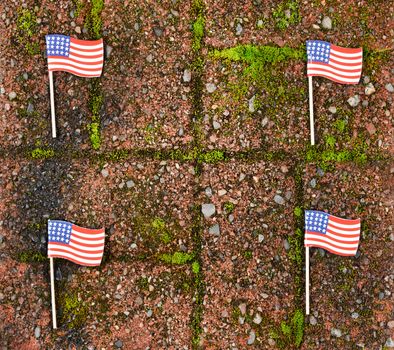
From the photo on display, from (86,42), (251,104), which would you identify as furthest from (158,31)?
(251,104)

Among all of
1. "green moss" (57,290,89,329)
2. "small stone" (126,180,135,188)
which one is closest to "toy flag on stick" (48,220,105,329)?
"green moss" (57,290,89,329)

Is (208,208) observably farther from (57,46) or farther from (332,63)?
(57,46)

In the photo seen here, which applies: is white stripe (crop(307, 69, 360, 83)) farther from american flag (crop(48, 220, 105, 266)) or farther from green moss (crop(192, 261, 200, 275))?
american flag (crop(48, 220, 105, 266))

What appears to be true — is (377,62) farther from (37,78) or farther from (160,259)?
(37,78)

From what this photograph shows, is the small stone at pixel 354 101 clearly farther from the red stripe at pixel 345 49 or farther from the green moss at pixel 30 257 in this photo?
the green moss at pixel 30 257

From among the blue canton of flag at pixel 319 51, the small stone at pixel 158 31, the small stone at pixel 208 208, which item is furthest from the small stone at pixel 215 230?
the small stone at pixel 158 31

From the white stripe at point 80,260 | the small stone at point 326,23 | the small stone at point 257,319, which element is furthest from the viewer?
the small stone at point 326,23

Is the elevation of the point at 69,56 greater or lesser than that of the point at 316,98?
greater

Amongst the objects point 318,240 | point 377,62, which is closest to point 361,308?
point 318,240
